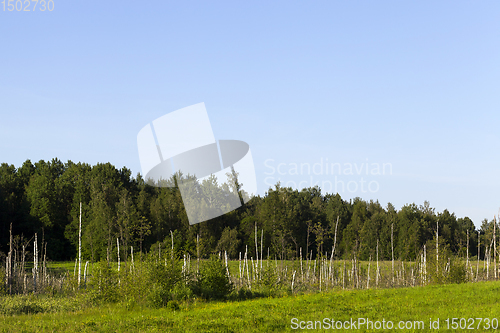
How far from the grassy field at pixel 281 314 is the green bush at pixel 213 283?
1.37 m

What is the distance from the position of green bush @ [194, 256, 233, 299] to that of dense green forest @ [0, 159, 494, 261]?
27.6 metres

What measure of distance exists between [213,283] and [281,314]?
749 cm

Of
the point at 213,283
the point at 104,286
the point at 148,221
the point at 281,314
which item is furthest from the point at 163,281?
the point at 148,221

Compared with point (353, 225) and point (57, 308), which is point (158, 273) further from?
point (353, 225)

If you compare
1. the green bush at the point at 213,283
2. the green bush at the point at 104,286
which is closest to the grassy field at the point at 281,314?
the green bush at the point at 104,286

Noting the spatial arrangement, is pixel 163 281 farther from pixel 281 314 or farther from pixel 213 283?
pixel 281 314

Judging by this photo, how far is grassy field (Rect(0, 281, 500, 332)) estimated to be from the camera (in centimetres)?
1409

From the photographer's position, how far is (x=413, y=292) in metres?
22.3

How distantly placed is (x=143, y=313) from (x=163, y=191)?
51.0 m

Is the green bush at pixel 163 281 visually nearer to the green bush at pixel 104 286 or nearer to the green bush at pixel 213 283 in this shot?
Result: the green bush at pixel 213 283

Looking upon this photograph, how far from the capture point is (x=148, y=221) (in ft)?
193

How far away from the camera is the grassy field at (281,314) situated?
46.2 feet

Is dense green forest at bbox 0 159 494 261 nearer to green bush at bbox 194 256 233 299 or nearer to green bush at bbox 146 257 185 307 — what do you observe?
green bush at bbox 194 256 233 299

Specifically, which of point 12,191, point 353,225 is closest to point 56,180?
point 12,191
